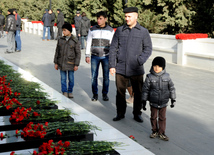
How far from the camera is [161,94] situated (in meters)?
5.67

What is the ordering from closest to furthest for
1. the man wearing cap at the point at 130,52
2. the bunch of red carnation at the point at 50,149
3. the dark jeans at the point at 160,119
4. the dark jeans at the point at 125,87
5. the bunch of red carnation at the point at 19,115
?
the bunch of red carnation at the point at 50,149, the bunch of red carnation at the point at 19,115, the dark jeans at the point at 160,119, the man wearing cap at the point at 130,52, the dark jeans at the point at 125,87

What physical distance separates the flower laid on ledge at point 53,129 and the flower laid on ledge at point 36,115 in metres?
0.31

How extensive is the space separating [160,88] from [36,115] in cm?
200

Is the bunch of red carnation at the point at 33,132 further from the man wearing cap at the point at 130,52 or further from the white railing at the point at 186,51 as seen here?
the white railing at the point at 186,51

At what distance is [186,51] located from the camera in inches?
547

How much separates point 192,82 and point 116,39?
4.75 meters

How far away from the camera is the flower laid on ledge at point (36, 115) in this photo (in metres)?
4.46

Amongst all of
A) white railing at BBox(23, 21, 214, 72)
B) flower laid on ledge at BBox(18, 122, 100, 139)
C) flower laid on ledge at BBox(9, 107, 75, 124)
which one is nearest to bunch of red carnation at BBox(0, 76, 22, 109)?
flower laid on ledge at BBox(9, 107, 75, 124)

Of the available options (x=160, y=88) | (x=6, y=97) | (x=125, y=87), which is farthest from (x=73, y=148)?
(x=125, y=87)

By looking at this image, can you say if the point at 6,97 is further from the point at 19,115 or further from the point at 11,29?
the point at 11,29

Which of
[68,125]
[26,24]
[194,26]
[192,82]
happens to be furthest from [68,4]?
[68,125]

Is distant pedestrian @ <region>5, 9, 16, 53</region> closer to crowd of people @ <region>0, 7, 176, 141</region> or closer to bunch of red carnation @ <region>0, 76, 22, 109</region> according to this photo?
crowd of people @ <region>0, 7, 176, 141</region>

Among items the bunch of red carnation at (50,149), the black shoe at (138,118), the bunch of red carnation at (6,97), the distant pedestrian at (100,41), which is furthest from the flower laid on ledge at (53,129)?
the distant pedestrian at (100,41)

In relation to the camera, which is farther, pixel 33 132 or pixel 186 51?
pixel 186 51
